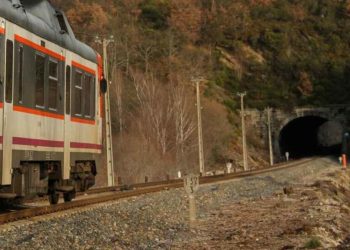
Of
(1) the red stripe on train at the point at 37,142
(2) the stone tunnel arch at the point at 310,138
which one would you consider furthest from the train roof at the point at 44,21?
(2) the stone tunnel arch at the point at 310,138

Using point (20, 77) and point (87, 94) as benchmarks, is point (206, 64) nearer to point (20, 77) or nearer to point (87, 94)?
point (87, 94)

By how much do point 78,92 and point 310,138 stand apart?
3965 inches

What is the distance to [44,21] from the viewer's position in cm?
1409

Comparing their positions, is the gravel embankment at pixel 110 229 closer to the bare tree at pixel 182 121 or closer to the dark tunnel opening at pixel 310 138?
the bare tree at pixel 182 121

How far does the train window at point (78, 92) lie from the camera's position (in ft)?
49.8

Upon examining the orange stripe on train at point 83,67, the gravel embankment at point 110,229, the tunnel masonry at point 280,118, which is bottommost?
the gravel embankment at point 110,229

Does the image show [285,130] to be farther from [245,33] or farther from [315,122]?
[245,33]

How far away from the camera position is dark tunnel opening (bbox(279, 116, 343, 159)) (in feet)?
331

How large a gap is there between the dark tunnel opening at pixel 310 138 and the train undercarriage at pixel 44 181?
82682mm

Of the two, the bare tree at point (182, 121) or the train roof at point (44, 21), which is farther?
the bare tree at point (182, 121)

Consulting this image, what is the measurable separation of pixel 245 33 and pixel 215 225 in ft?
322

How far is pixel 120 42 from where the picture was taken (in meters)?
77.5

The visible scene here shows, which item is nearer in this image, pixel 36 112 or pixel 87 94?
pixel 36 112

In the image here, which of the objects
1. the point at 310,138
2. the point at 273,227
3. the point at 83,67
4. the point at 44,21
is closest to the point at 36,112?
the point at 44,21
